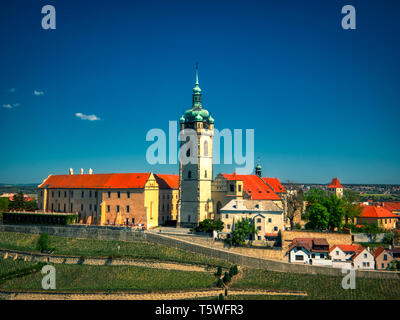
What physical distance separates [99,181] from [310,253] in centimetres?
4069

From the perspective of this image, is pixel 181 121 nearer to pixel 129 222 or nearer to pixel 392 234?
pixel 129 222

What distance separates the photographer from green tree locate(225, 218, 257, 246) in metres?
56.5

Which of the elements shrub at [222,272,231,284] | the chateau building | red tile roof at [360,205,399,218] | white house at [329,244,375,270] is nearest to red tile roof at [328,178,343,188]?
red tile roof at [360,205,399,218]

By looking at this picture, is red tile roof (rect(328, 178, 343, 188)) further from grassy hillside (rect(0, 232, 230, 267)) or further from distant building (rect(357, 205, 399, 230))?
grassy hillside (rect(0, 232, 230, 267))

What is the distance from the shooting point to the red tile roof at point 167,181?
76875 mm

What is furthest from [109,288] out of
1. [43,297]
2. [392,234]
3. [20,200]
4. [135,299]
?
[20,200]

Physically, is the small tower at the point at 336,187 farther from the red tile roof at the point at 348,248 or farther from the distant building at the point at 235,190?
the red tile roof at the point at 348,248

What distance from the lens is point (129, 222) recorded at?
71125 mm

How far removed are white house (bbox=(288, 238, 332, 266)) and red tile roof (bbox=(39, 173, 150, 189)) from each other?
2823 centimetres

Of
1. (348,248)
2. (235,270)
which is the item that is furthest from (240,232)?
(348,248)

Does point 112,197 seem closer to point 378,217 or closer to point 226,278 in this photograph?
point 226,278

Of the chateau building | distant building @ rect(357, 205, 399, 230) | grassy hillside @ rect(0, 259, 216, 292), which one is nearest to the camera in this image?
grassy hillside @ rect(0, 259, 216, 292)

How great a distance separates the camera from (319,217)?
204 feet

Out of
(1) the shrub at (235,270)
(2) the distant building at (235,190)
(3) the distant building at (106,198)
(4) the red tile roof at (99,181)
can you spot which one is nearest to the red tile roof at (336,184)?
(2) the distant building at (235,190)
